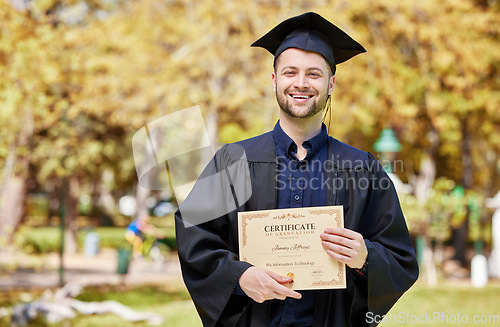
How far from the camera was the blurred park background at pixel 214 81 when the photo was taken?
9.50 m

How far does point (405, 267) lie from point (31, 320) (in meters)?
7.53

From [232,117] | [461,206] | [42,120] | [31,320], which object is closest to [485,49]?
[461,206]

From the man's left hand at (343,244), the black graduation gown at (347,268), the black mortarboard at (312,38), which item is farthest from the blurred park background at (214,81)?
the man's left hand at (343,244)

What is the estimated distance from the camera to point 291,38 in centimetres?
238

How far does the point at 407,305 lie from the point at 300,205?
8.48 meters

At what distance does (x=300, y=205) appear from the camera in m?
2.27

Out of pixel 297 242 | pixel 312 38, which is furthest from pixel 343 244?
pixel 312 38

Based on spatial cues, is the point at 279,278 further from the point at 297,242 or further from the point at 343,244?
the point at 343,244

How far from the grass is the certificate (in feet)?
15.8

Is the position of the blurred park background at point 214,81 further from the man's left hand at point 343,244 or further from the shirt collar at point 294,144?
the man's left hand at point 343,244

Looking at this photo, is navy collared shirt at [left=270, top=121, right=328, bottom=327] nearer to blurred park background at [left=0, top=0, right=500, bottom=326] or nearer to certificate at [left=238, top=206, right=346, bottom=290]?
certificate at [left=238, top=206, right=346, bottom=290]

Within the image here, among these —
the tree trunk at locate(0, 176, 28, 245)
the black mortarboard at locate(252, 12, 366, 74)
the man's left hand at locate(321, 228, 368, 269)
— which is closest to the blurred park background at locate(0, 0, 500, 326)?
the tree trunk at locate(0, 176, 28, 245)

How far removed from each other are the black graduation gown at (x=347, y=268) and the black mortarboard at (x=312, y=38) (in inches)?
16.7

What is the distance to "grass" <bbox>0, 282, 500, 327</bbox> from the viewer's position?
8750 mm
